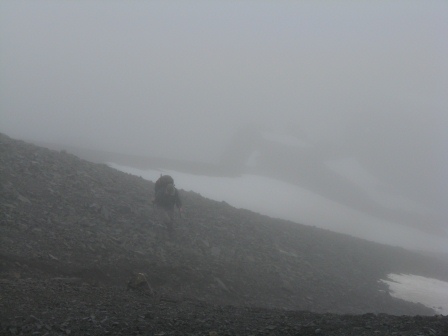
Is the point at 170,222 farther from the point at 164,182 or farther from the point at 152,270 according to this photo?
the point at 152,270

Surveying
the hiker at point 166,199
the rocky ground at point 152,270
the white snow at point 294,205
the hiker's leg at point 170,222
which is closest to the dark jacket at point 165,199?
the hiker at point 166,199

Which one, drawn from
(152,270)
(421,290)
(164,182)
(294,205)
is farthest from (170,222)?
(294,205)

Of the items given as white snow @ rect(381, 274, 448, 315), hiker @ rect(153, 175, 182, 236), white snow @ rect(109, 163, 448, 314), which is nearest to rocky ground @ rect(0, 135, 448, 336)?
hiker @ rect(153, 175, 182, 236)

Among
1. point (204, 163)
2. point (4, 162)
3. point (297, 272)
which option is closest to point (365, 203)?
point (204, 163)

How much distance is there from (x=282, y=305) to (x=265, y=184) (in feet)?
231

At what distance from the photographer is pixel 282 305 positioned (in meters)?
16.0

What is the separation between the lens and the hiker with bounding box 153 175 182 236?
59.7 feet

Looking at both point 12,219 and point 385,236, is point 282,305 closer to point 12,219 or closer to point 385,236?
point 12,219

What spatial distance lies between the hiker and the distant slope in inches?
19.1

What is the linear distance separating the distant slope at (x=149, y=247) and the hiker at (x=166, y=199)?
49 centimetres

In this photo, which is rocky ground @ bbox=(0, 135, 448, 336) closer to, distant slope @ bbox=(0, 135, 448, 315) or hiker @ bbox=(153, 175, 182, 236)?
distant slope @ bbox=(0, 135, 448, 315)

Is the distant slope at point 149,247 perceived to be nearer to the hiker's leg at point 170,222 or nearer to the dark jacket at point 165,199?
→ the hiker's leg at point 170,222

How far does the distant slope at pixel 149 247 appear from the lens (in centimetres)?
1384

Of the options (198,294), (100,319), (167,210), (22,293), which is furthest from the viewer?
(167,210)
